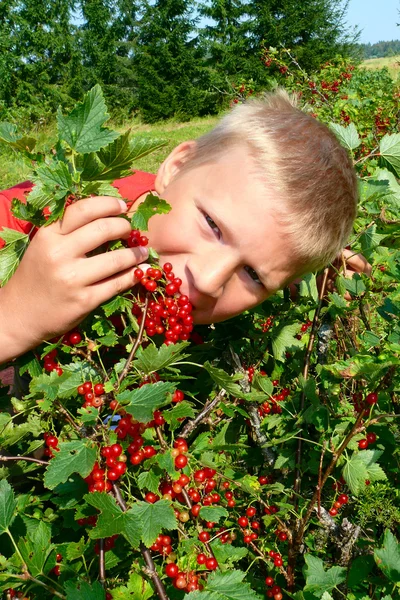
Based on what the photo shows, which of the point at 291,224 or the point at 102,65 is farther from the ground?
the point at 102,65

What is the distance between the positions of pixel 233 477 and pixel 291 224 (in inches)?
27.7

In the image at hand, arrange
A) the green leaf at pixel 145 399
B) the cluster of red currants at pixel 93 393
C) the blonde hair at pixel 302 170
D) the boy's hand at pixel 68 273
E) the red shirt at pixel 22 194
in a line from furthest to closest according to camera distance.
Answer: the red shirt at pixel 22 194 → the blonde hair at pixel 302 170 → the boy's hand at pixel 68 273 → the cluster of red currants at pixel 93 393 → the green leaf at pixel 145 399

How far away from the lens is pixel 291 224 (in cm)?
147

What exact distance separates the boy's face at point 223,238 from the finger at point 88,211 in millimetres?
256

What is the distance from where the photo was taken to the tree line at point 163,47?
25.9m

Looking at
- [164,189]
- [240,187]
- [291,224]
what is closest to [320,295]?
[291,224]

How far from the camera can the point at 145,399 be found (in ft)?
2.91

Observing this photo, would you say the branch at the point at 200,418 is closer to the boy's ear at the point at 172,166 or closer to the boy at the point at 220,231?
the boy at the point at 220,231

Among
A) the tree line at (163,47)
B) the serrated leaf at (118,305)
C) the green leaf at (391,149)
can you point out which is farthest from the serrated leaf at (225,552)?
the tree line at (163,47)

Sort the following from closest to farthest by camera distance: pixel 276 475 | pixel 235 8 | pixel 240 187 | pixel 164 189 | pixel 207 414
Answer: pixel 207 414
pixel 240 187
pixel 276 475
pixel 164 189
pixel 235 8

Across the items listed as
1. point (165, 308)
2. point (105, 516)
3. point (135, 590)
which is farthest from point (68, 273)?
point (135, 590)

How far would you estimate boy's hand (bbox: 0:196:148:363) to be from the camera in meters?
1.17

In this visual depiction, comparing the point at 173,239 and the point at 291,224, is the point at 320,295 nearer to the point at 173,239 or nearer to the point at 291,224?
the point at 291,224

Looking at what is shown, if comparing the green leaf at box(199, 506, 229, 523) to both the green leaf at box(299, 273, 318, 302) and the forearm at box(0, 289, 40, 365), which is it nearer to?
the forearm at box(0, 289, 40, 365)
